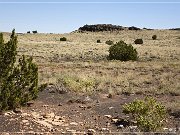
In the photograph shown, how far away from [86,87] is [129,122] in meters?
6.56

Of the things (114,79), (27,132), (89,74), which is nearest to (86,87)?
(114,79)

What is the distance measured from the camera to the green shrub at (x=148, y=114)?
457 inches

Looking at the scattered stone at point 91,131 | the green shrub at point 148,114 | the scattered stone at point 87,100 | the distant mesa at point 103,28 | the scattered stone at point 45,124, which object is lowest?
the scattered stone at point 91,131

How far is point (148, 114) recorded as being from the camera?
12711 millimetres

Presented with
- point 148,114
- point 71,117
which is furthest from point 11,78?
point 148,114

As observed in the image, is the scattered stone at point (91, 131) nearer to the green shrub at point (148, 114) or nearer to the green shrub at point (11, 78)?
the green shrub at point (148, 114)

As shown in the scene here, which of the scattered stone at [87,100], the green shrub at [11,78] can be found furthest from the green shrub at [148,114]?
the green shrub at [11,78]

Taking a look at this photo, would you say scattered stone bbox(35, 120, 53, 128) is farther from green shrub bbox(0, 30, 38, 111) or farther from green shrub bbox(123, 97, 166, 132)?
green shrub bbox(123, 97, 166, 132)

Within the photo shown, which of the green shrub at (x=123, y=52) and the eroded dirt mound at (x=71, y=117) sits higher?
the green shrub at (x=123, y=52)

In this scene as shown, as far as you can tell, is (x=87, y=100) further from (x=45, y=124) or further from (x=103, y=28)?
(x=103, y=28)

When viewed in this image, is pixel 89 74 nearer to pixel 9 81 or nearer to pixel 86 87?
pixel 86 87

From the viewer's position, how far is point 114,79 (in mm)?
22547

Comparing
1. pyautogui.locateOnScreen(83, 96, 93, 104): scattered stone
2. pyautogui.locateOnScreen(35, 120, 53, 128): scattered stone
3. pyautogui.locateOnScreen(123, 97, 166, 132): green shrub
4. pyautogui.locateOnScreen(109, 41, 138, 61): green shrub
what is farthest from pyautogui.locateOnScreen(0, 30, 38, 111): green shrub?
pyautogui.locateOnScreen(109, 41, 138, 61): green shrub

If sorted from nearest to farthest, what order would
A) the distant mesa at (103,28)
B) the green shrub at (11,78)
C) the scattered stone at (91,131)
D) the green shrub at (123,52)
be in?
the scattered stone at (91,131)
the green shrub at (11,78)
the green shrub at (123,52)
the distant mesa at (103,28)
